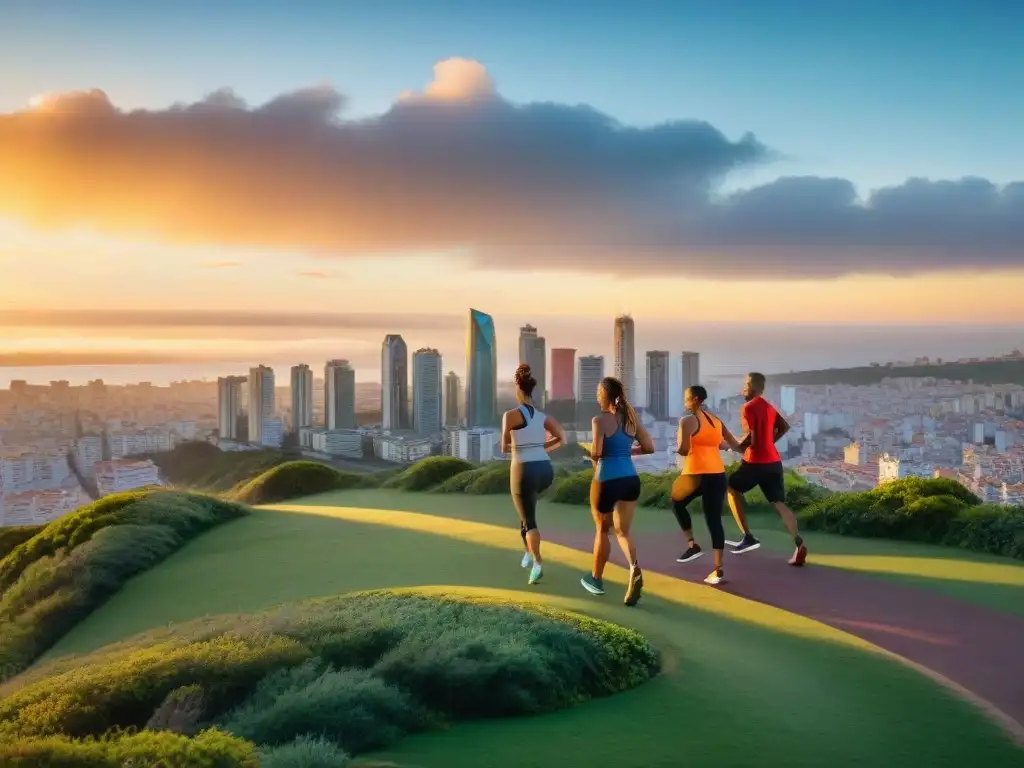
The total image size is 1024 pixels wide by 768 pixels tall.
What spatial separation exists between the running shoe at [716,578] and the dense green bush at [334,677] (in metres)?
2.78

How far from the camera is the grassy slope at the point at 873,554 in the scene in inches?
352

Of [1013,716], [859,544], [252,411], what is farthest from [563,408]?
[1013,716]

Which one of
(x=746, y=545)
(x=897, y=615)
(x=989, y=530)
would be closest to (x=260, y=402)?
(x=746, y=545)

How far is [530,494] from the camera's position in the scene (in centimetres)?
885

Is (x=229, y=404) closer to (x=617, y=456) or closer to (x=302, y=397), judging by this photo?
(x=302, y=397)

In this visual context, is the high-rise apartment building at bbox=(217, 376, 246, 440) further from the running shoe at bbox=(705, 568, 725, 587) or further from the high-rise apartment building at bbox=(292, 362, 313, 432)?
the running shoe at bbox=(705, 568, 725, 587)

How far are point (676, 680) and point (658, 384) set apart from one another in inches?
981

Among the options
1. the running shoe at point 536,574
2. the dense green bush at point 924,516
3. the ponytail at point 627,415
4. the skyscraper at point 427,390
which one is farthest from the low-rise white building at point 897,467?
the skyscraper at point 427,390

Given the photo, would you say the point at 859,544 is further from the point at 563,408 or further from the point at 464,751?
the point at 563,408

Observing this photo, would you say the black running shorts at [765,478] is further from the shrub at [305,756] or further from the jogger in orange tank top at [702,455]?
the shrub at [305,756]

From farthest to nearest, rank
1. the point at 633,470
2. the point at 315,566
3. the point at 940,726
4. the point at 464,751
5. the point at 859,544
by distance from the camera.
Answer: the point at 859,544 → the point at 315,566 → the point at 633,470 → the point at 940,726 → the point at 464,751

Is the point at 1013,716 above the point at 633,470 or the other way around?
the other way around

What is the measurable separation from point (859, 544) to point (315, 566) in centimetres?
684

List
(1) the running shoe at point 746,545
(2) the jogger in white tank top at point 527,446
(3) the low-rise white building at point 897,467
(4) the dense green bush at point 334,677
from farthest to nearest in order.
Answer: (3) the low-rise white building at point 897,467 → (1) the running shoe at point 746,545 → (2) the jogger in white tank top at point 527,446 → (4) the dense green bush at point 334,677
